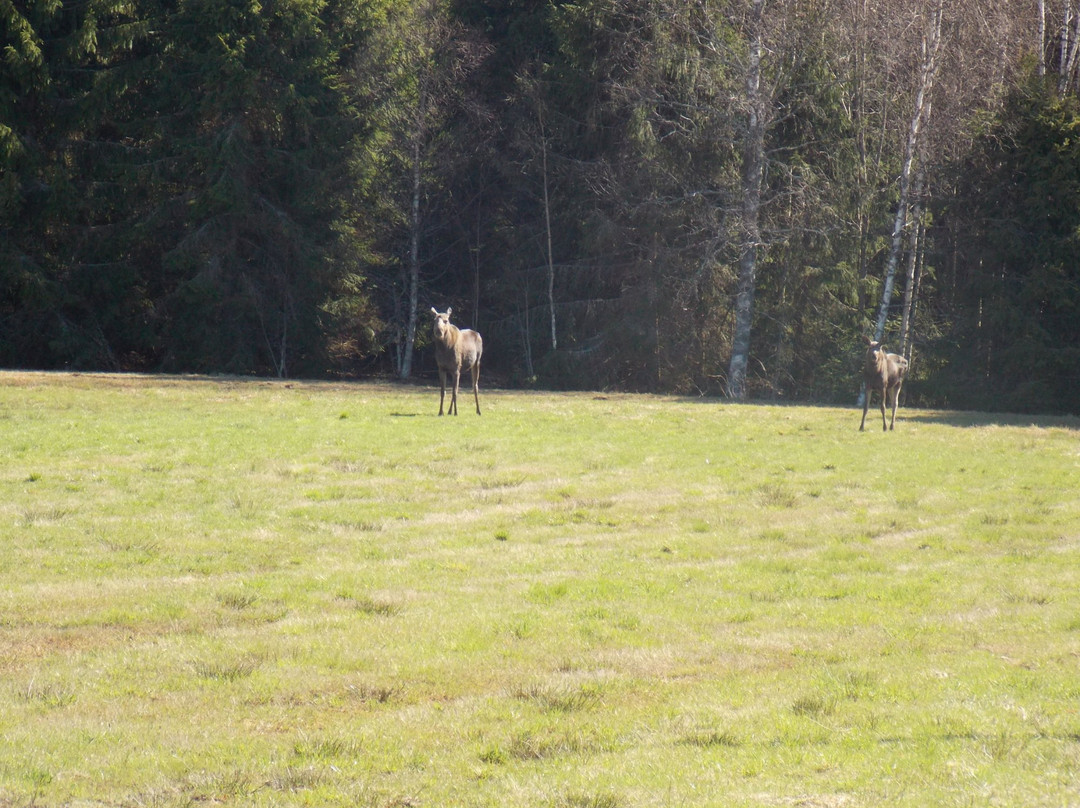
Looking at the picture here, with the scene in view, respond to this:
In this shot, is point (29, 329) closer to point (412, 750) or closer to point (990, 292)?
point (990, 292)

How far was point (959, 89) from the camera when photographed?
125 ft

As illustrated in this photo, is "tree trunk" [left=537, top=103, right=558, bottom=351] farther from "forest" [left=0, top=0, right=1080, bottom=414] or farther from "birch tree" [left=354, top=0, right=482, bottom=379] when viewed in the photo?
"birch tree" [left=354, top=0, right=482, bottom=379]

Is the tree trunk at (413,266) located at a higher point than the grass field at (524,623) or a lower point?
higher

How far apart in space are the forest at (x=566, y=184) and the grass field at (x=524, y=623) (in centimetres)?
1823

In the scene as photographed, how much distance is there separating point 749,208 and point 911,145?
5040 mm

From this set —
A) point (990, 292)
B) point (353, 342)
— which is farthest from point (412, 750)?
point (353, 342)

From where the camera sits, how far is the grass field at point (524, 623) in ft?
19.7

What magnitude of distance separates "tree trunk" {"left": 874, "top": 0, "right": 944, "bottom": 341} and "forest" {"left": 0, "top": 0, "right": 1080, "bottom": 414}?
137mm

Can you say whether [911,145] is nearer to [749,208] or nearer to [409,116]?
[749,208]

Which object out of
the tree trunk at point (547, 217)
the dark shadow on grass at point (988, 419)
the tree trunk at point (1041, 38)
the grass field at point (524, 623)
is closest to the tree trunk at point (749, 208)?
the dark shadow on grass at point (988, 419)

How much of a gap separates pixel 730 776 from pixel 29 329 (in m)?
37.6

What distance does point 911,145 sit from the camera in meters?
34.5

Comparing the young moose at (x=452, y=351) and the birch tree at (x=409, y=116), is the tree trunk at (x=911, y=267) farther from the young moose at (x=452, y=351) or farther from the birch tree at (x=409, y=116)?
the young moose at (x=452, y=351)

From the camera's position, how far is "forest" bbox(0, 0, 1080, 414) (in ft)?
117
